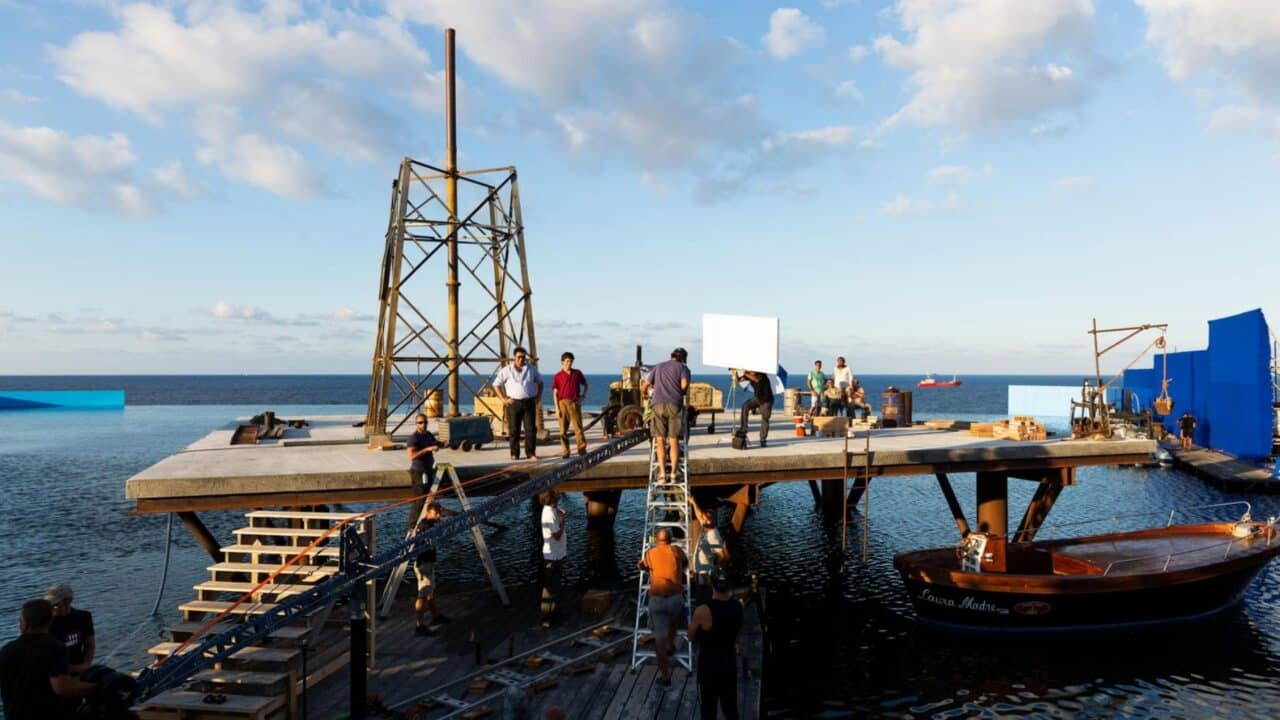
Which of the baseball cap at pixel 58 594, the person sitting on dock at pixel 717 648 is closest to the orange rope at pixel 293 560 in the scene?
the baseball cap at pixel 58 594

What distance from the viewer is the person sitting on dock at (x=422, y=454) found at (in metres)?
14.1

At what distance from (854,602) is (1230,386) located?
125ft

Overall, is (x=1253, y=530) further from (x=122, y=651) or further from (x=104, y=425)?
(x=104, y=425)

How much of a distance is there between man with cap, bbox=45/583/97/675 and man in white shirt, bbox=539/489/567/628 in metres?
6.38

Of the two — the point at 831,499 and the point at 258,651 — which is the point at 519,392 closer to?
the point at 258,651

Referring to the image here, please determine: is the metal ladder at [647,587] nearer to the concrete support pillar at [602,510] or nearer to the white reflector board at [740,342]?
the white reflector board at [740,342]

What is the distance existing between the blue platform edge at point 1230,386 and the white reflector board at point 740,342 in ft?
123

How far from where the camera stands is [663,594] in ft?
34.8

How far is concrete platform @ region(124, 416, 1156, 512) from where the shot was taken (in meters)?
13.9

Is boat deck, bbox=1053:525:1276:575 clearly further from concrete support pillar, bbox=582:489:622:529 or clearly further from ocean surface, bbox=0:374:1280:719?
concrete support pillar, bbox=582:489:622:529

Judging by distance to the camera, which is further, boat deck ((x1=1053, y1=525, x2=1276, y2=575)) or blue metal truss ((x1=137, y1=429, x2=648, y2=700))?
boat deck ((x1=1053, y1=525, x2=1276, y2=575))

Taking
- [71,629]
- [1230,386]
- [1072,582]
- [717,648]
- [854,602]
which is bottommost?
→ [854,602]

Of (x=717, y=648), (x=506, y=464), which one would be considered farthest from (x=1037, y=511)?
(x=717, y=648)

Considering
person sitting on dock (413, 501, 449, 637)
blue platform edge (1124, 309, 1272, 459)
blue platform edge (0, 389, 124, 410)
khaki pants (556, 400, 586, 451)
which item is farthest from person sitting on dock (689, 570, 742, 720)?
blue platform edge (0, 389, 124, 410)
